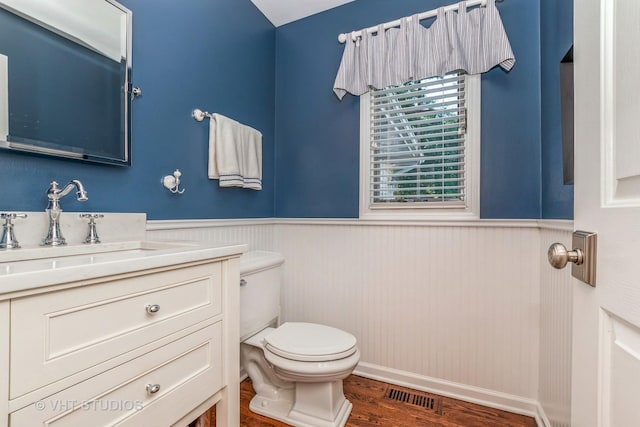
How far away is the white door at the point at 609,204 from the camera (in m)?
0.40

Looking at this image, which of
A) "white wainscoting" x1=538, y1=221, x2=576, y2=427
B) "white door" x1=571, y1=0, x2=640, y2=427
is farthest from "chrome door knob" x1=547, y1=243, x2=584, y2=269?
"white wainscoting" x1=538, y1=221, x2=576, y2=427

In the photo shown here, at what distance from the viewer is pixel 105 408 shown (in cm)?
69

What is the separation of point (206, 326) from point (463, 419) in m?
1.35

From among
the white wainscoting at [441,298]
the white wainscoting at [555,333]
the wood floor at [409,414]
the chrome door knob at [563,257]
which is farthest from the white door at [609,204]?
the wood floor at [409,414]

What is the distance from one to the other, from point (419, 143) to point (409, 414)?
1.46m

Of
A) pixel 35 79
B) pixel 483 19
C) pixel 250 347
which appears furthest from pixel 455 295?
pixel 35 79

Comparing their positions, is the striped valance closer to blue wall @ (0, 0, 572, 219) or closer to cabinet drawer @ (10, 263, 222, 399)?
blue wall @ (0, 0, 572, 219)

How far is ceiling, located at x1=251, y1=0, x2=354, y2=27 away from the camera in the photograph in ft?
6.36

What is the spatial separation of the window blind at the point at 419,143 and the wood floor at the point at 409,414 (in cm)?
108

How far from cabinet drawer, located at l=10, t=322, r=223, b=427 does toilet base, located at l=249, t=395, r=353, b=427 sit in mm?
607

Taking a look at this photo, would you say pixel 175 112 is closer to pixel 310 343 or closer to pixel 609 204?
pixel 310 343

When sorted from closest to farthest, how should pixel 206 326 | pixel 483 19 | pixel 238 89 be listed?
pixel 206 326, pixel 483 19, pixel 238 89

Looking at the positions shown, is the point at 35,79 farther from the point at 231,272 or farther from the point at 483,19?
the point at 483,19

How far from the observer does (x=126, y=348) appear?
724 mm
